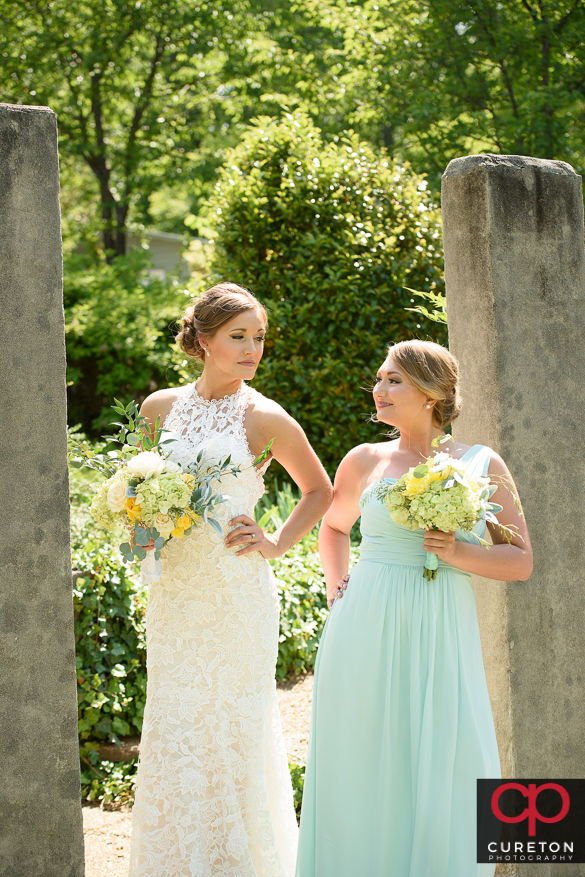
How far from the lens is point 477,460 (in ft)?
9.29

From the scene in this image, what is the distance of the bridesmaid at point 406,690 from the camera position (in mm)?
2596

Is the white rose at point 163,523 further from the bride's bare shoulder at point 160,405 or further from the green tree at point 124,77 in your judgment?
the green tree at point 124,77

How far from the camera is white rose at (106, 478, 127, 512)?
277 cm

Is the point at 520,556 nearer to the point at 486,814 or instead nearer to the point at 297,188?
the point at 486,814

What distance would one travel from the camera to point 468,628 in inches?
108

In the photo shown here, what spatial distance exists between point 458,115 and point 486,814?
30.9 feet

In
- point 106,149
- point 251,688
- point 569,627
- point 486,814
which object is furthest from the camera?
point 106,149

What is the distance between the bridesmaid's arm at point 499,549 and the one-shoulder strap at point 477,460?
0.03 m

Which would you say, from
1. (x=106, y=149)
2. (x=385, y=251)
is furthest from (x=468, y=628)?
(x=106, y=149)

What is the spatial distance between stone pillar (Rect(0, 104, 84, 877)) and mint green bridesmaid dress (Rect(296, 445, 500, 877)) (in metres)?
0.89

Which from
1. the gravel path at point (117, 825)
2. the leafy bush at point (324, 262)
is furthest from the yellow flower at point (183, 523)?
the leafy bush at point (324, 262)

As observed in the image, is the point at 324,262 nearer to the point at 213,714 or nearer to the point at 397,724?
the point at 213,714

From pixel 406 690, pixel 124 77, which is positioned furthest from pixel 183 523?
pixel 124 77

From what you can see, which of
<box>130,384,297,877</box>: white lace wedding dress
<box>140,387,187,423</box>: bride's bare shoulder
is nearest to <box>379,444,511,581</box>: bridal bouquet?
<box>130,384,297,877</box>: white lace wedding dress
